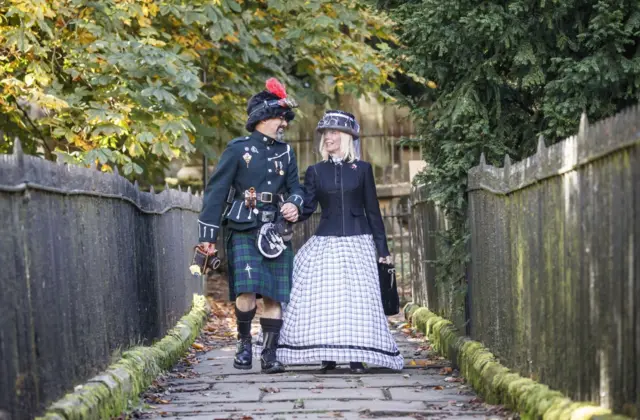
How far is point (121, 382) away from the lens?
6543mm

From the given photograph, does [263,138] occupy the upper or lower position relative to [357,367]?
upper

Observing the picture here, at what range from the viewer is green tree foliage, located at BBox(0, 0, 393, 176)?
11.8m

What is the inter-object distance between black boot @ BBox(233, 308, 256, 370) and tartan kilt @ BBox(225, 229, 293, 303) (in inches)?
6.8

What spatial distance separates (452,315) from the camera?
9.36 m

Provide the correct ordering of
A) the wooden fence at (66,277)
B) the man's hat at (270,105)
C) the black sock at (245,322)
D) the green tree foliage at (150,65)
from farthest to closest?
the green tree foliage at (150,65), the man's hat at (270,105), the black sock at (245,322), the wooden fence at (66,277)

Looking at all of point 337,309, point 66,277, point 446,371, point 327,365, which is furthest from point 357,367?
point 66,277

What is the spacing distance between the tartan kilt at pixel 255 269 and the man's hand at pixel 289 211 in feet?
0.79

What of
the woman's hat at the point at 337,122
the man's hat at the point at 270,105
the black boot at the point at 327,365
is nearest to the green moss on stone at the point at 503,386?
the black boot at the point at 327,365

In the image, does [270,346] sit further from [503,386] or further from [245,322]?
[503,386]

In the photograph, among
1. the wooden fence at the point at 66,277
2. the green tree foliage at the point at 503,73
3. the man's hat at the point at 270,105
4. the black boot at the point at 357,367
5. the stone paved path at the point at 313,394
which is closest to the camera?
the wooden fence at the point at 66,277

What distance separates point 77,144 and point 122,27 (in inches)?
61.1

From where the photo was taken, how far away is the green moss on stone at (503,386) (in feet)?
15.7

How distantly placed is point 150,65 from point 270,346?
4.45 m

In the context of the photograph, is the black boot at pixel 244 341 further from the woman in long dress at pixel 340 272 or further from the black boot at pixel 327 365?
the black boot at pixel 327 365
